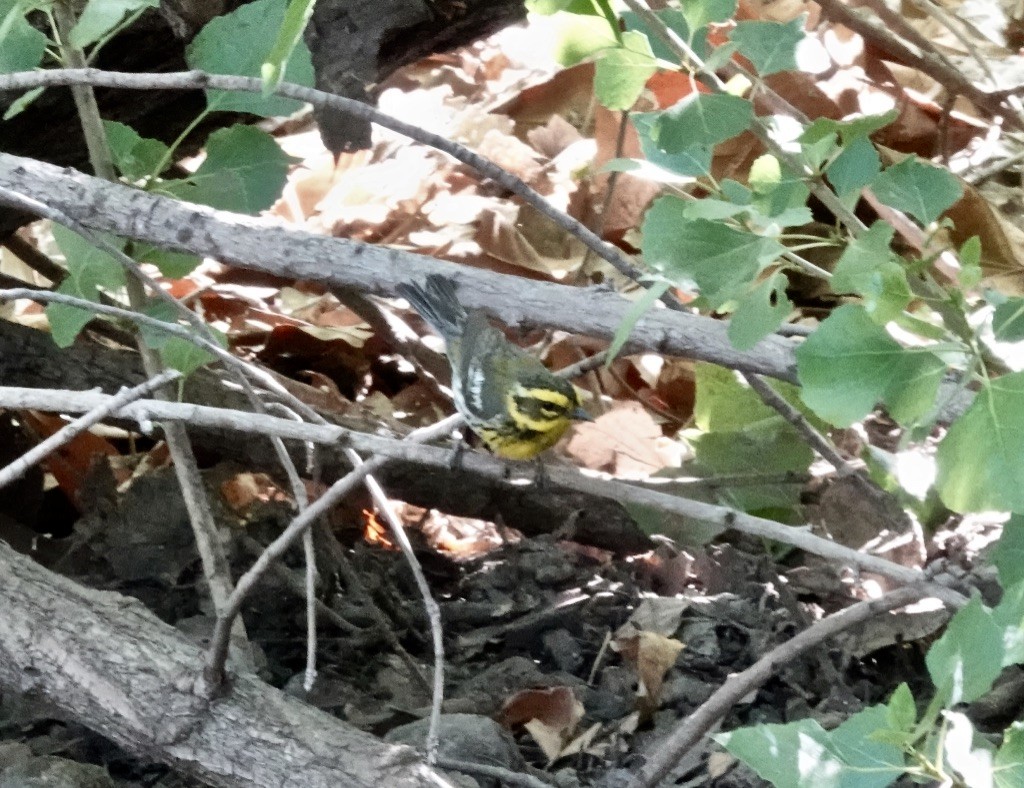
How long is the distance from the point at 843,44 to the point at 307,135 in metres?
1.78

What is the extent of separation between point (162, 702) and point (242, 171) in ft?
2.92

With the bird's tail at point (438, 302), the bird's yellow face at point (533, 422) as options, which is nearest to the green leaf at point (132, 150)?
the bird's tail at point (438, 302)

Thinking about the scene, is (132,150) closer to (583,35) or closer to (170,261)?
(170,261)

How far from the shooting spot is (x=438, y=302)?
5.79ft

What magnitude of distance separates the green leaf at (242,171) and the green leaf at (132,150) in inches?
2.1

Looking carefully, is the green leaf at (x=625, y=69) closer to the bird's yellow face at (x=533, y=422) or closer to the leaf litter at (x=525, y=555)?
the leaf litter at (x=525, y=555)

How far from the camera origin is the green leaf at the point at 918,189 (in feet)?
4.03

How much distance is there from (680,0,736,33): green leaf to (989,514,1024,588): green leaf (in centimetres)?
60

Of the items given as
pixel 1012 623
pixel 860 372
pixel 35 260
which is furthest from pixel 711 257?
pixel 35 260

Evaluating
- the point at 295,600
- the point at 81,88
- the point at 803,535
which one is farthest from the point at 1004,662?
the point at 81,88

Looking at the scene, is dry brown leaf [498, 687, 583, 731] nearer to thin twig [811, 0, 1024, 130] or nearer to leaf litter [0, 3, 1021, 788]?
leaf litter [0, 3, 1021, 788]

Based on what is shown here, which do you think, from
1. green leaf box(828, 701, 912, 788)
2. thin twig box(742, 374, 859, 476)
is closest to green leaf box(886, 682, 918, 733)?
green leaf box(828, 701, 912, 788)

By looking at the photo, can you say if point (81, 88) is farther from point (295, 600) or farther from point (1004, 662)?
point (1004, 662)

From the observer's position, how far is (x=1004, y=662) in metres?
0.87
